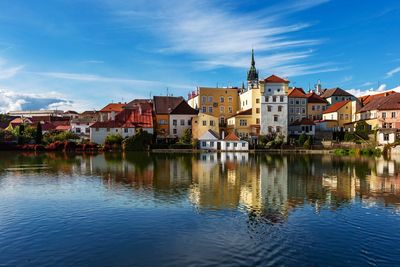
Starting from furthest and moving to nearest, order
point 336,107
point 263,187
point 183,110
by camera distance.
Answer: point 336,107, point 183,110, point 263,187

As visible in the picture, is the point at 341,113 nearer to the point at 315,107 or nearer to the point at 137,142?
the point at 315,107

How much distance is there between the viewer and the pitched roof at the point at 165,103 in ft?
233

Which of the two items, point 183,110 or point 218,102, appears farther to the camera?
point 218,102

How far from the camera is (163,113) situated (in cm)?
7038

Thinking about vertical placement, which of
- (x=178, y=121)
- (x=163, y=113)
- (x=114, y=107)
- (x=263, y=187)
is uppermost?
(x=114, y=107)

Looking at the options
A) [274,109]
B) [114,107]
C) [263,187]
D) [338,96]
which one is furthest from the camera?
[114,107]

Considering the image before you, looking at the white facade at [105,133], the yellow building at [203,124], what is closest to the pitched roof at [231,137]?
the yellow building at [203,124]

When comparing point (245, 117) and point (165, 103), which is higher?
point (165, 103)

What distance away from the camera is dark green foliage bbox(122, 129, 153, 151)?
61.1 m

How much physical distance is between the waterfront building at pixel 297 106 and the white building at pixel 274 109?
331 inches

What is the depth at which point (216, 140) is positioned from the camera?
205 ft

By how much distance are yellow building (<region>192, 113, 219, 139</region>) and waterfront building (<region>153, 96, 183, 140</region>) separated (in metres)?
5.28

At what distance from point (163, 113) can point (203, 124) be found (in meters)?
8.89

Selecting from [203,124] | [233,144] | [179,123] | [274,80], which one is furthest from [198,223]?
[179,123]
